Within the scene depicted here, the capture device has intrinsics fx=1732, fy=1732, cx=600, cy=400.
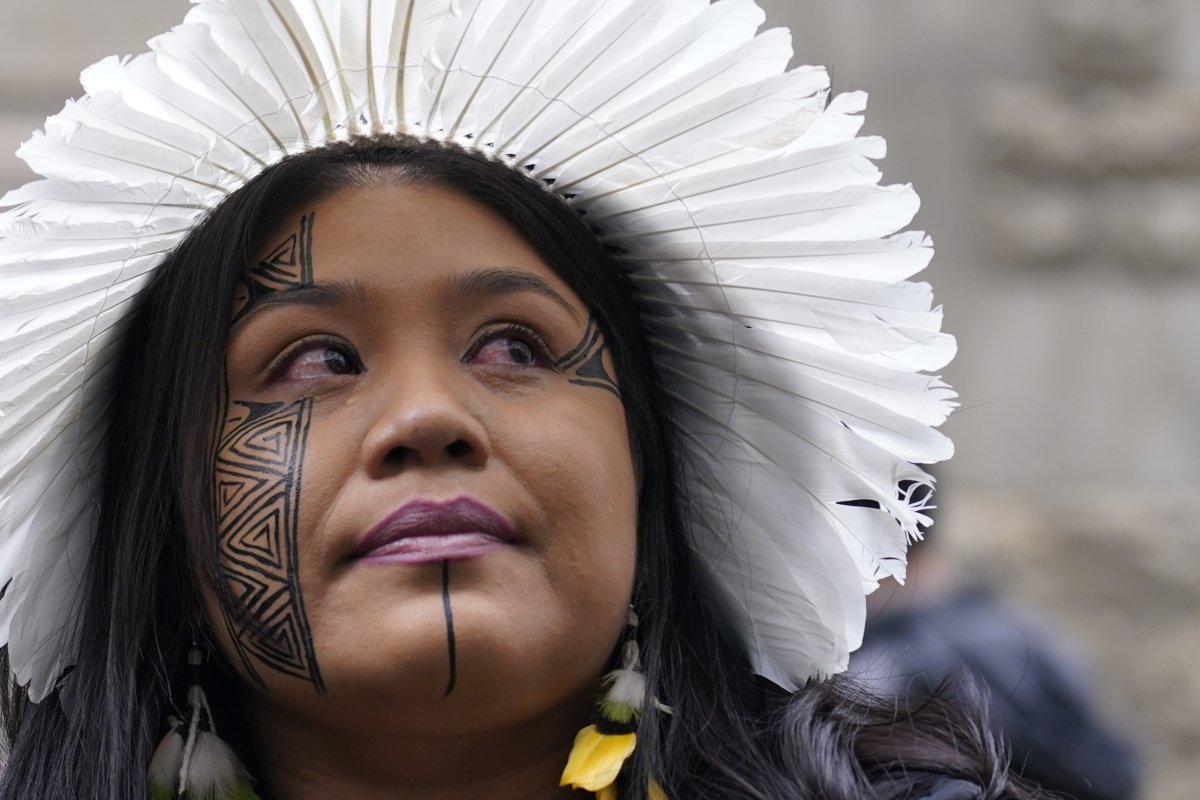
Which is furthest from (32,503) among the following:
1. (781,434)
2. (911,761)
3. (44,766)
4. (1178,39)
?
(1178,39)

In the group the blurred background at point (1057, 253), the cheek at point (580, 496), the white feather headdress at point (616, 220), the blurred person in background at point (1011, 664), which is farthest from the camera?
the blurred background at point (1057, 253)

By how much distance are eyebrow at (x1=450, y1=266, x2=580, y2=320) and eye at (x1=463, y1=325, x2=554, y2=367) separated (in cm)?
5

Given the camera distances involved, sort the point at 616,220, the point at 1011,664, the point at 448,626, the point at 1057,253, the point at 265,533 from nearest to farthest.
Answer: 1. the point at 448,626
2. the point at 265,533
3. the point at 616,220
4. the point at 1011,664
5. the point at 1057,253

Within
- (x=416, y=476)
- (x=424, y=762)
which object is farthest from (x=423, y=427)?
(x=424, y=762)

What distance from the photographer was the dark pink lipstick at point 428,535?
2.01 metres

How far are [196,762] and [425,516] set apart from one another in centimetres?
51

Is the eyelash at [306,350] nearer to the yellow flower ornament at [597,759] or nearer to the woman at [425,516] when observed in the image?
the woman at [425,516]

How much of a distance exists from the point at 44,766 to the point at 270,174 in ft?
2.81

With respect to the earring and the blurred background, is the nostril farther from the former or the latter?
the blurred background

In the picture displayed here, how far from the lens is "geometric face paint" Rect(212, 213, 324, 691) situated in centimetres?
209

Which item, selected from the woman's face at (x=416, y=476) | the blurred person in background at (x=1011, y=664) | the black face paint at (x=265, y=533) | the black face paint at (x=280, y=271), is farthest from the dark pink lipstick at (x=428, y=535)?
the blurred person in background at (x=1011, y=664)

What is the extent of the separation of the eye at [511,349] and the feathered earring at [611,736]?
0.39 m

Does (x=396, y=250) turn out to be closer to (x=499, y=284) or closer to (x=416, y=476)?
(x=499, y=284)

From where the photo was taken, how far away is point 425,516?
2.03 m
